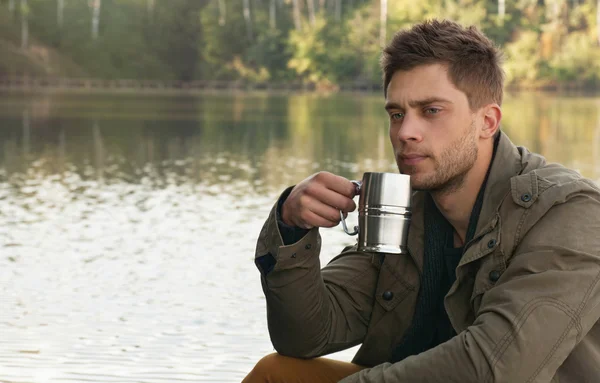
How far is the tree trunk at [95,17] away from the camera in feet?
252

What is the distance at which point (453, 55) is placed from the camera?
2.54 m

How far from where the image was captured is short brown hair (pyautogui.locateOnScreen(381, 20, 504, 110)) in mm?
2531

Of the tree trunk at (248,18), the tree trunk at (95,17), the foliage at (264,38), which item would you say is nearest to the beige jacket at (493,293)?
the foliage at (264,38)

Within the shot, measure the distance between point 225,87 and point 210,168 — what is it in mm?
56390

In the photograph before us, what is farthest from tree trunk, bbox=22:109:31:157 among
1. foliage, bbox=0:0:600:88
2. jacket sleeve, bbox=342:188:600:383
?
foliage, bbox=0:0:600:88

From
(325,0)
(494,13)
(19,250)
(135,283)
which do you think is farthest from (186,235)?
(325,0)

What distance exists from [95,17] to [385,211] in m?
78.4

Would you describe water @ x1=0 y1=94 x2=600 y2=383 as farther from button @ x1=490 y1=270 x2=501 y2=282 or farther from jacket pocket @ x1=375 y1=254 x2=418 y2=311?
button @ x1=490 y1=270 x2=501 y2=282

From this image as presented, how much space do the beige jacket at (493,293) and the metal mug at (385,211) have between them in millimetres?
149

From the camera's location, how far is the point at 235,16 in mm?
76312

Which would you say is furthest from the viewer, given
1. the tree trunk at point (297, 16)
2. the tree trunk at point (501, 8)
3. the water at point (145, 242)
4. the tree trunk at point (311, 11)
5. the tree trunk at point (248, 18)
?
the tree trunk at point (297, 16)

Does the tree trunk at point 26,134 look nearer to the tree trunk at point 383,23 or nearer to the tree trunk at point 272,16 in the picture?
the tree trunk at point 383,23

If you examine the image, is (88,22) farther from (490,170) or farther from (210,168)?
(490,170)

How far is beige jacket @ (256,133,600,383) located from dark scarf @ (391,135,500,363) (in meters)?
0.02
